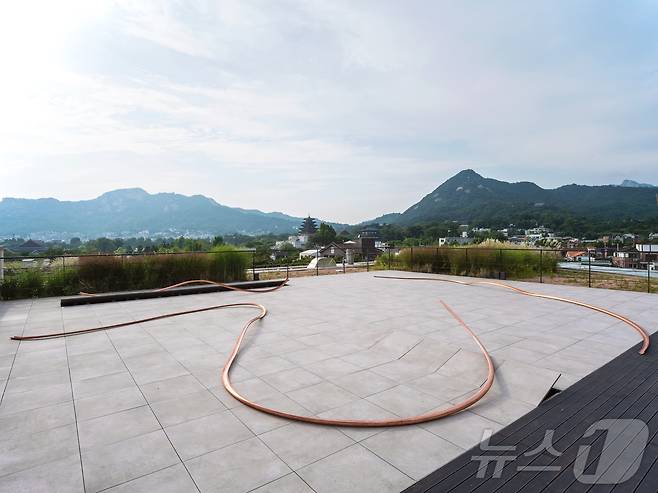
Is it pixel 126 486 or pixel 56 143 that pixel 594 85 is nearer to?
pixel 126 486

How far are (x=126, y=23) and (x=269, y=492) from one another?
833 cm

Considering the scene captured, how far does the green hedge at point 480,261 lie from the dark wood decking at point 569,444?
7.37m

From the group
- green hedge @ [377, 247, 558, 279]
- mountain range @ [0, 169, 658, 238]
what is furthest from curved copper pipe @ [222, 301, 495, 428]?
mountain range @ [0, 169, 658, 238]

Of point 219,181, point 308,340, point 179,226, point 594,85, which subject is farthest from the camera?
point 179,226

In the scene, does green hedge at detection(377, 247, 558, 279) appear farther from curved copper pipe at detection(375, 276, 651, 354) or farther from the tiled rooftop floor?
the tiled rooftop floor

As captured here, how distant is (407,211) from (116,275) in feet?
322

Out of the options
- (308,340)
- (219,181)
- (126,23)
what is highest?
(126,23)

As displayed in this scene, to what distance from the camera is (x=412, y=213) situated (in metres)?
94.9

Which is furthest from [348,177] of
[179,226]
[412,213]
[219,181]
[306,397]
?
[179,226]

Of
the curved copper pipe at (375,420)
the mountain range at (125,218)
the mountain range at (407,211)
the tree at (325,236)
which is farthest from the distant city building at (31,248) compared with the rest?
the mountain range at (125,218)

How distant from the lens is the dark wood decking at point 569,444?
1.54 metres

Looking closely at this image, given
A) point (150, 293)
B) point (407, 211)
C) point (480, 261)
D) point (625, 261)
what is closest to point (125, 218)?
point (407, 211)

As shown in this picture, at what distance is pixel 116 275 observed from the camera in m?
7.56

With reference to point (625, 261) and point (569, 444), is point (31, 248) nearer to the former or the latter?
point (569, 444)
